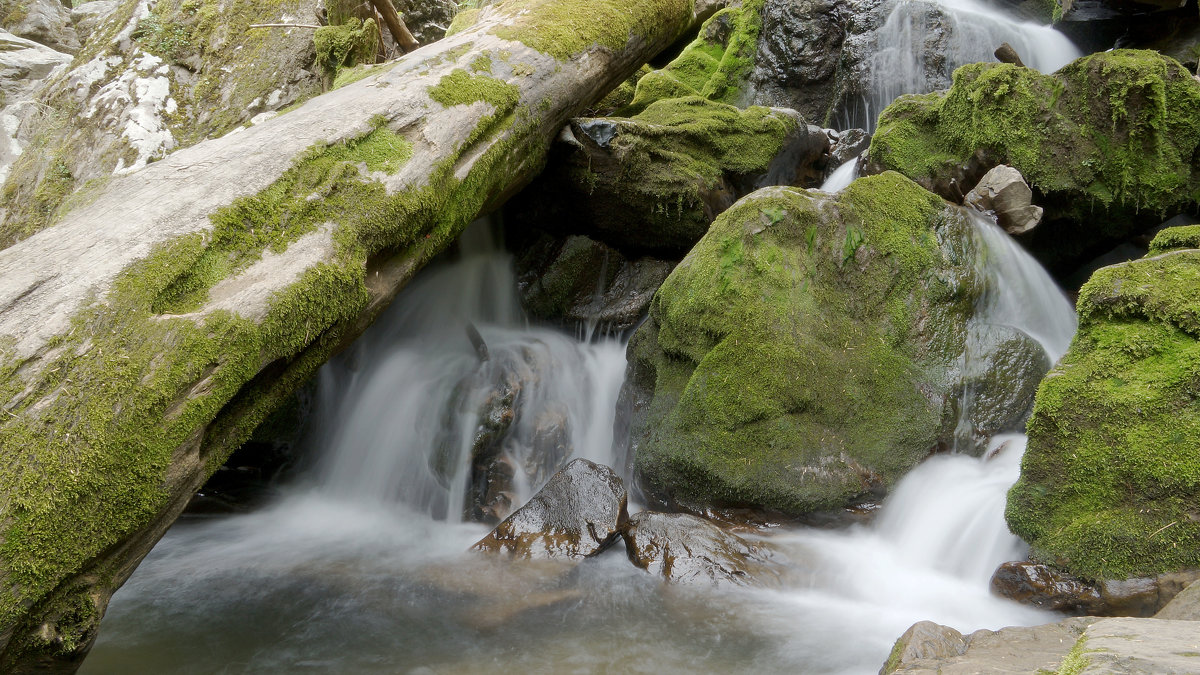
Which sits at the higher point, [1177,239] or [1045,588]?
[1177,239]

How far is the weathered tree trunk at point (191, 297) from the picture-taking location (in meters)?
2.60

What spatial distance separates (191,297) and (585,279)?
450 centimetres

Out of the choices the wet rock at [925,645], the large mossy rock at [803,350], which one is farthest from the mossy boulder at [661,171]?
the wet rock at [925,645]

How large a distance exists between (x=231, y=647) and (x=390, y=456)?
2.47 m

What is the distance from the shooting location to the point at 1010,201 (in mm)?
6125

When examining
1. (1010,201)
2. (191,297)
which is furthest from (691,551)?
(1010,201)

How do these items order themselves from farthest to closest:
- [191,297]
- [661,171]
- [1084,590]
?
1. [661,171]
2. [1084,590]
3. [191,297]

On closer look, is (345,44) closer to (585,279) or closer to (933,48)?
(585,279)

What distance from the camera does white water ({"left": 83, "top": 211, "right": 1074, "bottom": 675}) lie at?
3625 millimetres

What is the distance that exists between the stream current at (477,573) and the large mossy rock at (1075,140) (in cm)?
100

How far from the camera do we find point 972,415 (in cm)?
491

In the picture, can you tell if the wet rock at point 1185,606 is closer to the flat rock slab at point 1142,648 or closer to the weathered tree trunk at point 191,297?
the flat rock slab at point 1142,648

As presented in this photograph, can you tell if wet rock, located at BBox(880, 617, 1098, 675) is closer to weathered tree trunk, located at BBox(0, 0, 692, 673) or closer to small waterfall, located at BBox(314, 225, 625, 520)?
weathered tree trunk, located at BBox(0, 0, 692, 673)

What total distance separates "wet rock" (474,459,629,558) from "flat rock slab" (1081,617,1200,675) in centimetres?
294
